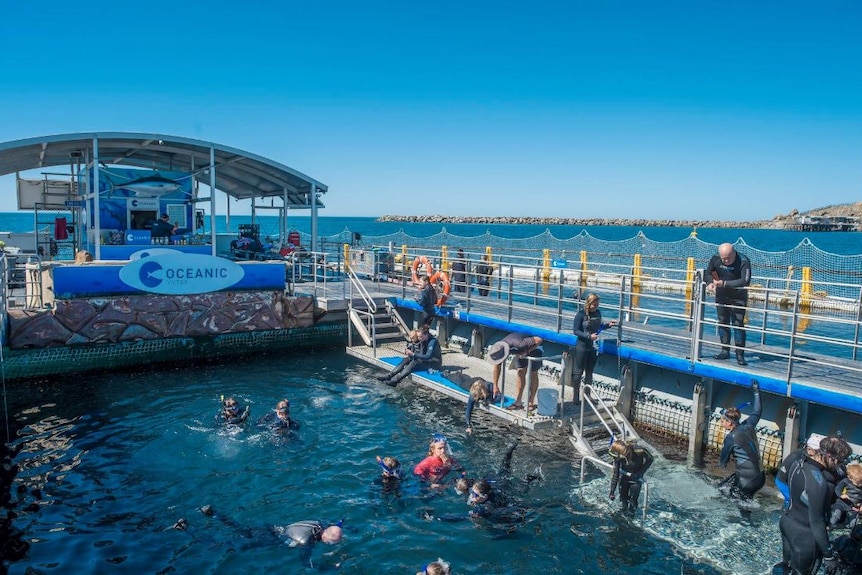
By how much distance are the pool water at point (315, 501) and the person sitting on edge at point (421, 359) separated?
2.83 feet

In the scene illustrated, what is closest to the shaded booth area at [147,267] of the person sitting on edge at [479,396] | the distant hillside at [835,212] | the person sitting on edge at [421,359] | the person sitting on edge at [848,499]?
the person sitting on edge at [421,359]

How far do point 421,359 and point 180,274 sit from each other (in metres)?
7.53

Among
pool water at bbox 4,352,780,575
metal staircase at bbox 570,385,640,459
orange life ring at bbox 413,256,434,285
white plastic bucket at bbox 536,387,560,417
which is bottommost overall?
pool water at bbox 4,352,780,575

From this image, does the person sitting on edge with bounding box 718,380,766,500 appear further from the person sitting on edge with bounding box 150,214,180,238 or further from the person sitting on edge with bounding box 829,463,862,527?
the person sitting on edge with bounding box 150,214,180,238

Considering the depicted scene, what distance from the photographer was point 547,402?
11570 millimetres

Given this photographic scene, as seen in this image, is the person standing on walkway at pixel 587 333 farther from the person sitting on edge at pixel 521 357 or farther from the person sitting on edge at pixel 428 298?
the person sitting on edge at pixel 428 298

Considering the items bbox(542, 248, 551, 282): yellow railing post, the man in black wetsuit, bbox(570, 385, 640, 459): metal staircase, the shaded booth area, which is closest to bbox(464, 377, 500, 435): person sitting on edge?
bbox(570, 385, 640, 459): metal staircase

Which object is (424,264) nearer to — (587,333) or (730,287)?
(587,333)

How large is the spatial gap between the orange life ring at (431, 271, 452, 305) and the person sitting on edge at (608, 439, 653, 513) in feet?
27.6

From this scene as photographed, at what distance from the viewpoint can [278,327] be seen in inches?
754

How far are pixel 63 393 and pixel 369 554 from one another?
10.3m

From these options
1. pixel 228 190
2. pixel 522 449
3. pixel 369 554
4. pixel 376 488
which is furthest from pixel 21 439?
pixel 228 190

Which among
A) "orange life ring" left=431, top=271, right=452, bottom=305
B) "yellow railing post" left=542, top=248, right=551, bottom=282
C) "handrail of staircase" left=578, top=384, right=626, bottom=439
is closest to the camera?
"handrail of staircase" left=578, top=384, right=626, bottom=439

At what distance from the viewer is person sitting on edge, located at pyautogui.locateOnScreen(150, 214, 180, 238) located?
22.2 meters
